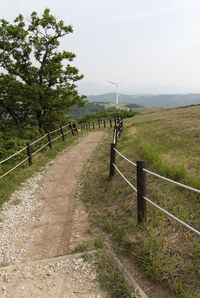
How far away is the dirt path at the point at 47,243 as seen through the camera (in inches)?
110

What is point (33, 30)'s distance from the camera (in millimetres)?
16531

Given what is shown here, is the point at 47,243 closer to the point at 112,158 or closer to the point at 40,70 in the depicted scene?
Result: the point at 112,158

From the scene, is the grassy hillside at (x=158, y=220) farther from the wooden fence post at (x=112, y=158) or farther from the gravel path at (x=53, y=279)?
the gravel path at (x=53, y=279)

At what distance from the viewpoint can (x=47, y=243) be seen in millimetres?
4094

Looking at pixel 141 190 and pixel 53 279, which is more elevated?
pixel 141 190

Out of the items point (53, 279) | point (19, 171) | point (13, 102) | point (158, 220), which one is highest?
point (13, 102)

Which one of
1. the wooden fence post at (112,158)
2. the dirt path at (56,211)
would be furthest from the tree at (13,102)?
the wooden fence post at (112,158)

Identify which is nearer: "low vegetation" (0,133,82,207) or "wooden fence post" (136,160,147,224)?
"wooden fence post" (136,160,147,224)

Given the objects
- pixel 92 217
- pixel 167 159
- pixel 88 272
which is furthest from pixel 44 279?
pixel 167 159

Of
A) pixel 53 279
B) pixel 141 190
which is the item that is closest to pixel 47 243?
pixel 53 279

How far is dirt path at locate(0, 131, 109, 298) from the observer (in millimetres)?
2807

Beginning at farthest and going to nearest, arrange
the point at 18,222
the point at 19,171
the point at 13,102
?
the point at 13,102 < the point at 19,171 < the point at 18,222

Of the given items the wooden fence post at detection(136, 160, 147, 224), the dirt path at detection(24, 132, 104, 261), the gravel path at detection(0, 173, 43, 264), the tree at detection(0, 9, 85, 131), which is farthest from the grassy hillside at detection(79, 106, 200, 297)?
the tree at detection(0, 9, 85, 131)

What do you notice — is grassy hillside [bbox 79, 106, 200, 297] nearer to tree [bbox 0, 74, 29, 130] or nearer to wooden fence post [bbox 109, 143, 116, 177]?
wooden fence post [bbox 109, 143, 116, 177]
